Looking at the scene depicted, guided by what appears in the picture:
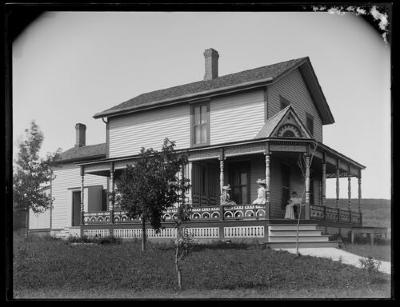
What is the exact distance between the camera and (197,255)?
51.7 feet

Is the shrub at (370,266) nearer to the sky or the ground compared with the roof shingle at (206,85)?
nearer to the ground

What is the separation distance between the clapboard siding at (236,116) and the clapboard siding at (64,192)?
35.7ft

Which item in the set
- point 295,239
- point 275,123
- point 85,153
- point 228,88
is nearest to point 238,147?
Answer: point 275,123

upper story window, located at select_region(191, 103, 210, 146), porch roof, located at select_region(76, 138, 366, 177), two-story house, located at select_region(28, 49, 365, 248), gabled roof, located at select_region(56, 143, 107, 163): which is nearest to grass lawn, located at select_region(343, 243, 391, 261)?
two-story house, located at select_region(28, 49, 365, 248)

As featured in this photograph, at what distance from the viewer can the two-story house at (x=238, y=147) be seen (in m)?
18.7

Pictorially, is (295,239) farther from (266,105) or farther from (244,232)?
(266,105)

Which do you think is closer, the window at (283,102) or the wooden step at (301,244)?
the wooden step at (301,244)

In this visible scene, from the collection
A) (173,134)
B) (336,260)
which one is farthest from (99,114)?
(336,260)

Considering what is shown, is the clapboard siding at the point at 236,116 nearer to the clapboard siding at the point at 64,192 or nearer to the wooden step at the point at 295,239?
the wooden step at the point at 295,239

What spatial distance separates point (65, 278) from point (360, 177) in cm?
1571

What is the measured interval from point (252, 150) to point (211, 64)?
26.7 feet

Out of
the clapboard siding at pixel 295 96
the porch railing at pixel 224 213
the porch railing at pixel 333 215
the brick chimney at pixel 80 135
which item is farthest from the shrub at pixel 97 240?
the brick chimney at pixel 80 135

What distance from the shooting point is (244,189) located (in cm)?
2197
